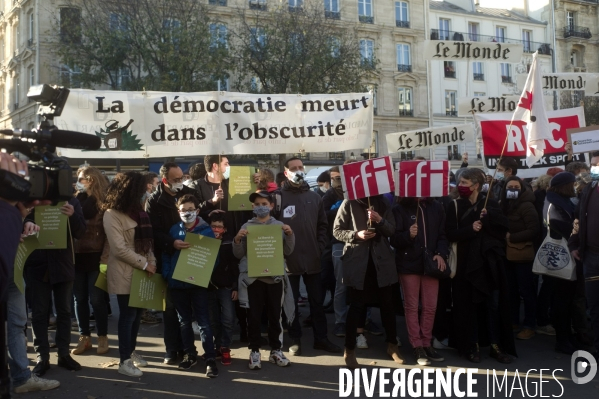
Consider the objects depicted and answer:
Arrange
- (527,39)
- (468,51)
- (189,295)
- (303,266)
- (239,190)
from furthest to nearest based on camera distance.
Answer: (527,39) → (468,51) → (239,190) → (303,266) → (189,295)

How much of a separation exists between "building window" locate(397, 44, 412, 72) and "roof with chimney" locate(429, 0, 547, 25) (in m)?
5.17

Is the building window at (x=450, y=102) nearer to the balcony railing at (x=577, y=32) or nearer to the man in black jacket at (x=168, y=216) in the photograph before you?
the balcony railing at (x=577, y=32)

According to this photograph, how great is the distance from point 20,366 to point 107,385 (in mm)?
756

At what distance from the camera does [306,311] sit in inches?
359

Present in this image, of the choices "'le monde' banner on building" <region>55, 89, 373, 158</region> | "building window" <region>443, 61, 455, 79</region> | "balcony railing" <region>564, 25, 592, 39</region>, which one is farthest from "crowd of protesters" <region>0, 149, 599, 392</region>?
"balcony railing" <region>564, 25, 592, 39</region>

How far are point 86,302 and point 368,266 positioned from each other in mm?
3088

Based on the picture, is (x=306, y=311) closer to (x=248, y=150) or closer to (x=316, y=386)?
(x=248, y=150)

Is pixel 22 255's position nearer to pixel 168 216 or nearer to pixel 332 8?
pixel 168 216

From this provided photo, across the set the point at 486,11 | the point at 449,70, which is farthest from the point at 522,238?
the point at 486,11

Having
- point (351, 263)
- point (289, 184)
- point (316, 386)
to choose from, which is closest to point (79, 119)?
point (289, 184)

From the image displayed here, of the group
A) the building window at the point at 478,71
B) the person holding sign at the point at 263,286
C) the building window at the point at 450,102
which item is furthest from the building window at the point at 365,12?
the person holding sign at the point at 263,286

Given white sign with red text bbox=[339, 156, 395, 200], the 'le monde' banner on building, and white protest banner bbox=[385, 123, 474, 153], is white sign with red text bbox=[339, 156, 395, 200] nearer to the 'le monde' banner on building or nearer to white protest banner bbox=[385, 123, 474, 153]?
the 'le monde' banner on building

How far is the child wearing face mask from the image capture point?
5.97 metres

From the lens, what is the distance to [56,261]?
5949 millimetres
